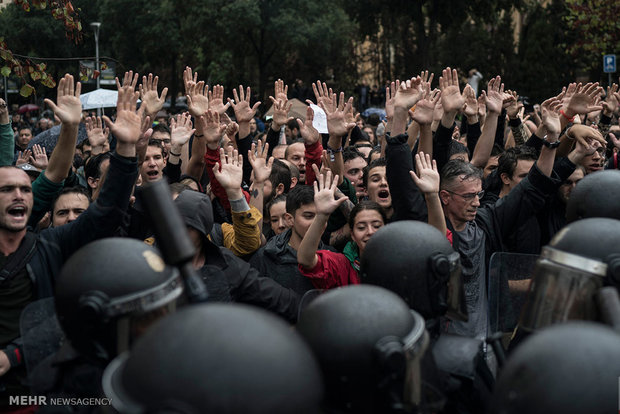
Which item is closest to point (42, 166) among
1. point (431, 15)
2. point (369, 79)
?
point (431, 15)

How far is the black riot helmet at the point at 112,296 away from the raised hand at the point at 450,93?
12.4ft

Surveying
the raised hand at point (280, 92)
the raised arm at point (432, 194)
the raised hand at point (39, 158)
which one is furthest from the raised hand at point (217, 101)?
the raised arm at point (432, 194)

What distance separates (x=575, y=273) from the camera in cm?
266

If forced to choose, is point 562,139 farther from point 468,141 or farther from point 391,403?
point 391,403

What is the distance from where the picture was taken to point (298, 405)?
6.28 feet

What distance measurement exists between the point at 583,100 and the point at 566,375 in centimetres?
459

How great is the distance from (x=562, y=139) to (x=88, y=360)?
4.37 metres

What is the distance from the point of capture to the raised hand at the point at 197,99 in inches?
254

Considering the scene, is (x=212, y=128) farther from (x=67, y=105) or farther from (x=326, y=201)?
(x=326, y=201)

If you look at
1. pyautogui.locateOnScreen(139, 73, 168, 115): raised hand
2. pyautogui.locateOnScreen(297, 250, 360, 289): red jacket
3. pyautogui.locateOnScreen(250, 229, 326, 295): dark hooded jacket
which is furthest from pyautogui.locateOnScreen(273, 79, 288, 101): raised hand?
pyautogui.locateOnScreen(297, 250, 360, 289): red jacket

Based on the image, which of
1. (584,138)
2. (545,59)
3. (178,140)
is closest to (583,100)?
(584,138)

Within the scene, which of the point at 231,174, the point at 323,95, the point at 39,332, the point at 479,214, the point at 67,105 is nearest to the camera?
the point at 39,332

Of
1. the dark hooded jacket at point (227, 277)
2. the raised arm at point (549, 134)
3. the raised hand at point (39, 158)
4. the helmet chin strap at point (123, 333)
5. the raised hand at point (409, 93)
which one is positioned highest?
the raised hand at point (409, 93)

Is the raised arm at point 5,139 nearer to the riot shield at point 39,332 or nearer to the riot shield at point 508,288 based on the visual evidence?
the riot shield at point 39,332
